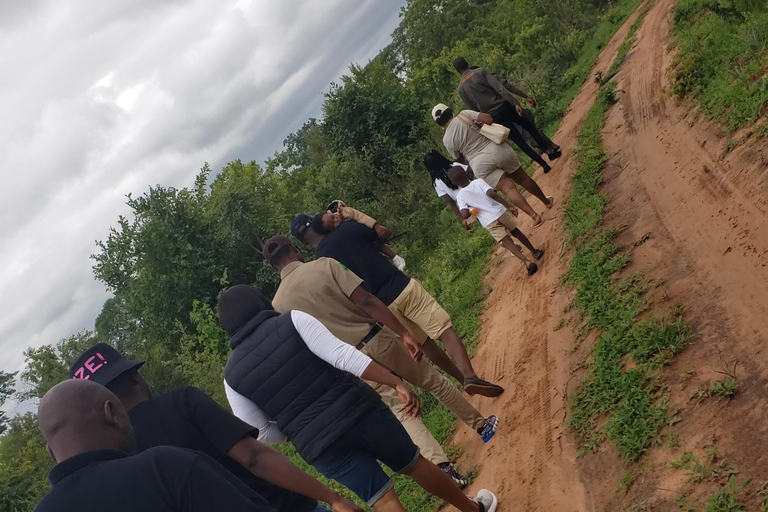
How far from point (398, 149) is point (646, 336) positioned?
45.2 ft

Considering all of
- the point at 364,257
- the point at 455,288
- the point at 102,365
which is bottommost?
the point at 455,288

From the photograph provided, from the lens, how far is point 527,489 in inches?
170

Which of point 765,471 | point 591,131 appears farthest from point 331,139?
point 765,471

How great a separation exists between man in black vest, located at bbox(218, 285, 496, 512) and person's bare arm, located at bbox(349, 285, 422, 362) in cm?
86

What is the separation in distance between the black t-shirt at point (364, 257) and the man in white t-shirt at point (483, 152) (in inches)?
112

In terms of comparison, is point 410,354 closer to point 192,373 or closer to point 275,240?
point 275,240

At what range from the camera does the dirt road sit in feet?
11.5

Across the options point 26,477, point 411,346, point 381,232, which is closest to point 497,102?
point 381,232

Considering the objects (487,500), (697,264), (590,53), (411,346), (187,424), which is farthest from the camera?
(590,53)

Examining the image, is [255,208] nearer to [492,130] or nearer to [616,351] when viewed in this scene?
[492,130]

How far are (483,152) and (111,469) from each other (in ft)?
20.9

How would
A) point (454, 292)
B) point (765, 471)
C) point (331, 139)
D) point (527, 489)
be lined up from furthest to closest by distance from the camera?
point (331, 139) < point (454, 292) < point (527, 489) < point (765, 471)

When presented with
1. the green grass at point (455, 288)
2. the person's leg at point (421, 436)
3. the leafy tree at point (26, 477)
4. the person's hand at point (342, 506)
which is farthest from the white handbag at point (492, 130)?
the leafy tree at point (26, 477)

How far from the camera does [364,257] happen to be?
16.8 ft
